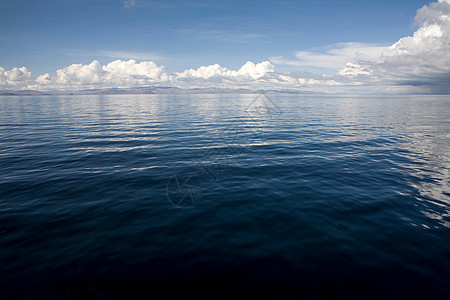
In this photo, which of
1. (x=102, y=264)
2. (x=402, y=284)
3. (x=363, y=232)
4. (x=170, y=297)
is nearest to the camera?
(x=170, y=297)

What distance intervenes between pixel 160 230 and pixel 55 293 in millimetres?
5086

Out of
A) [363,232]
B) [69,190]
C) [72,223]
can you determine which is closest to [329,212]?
[363,232]

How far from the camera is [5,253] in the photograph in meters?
10.6

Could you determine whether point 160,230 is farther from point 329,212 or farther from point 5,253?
point 329,212

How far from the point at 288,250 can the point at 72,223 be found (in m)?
12.5

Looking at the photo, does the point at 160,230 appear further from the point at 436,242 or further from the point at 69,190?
the point at 436,242

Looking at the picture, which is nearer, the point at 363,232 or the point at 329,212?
the point at 363,232

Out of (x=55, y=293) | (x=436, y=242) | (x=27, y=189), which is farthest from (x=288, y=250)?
(x=27, y=189)

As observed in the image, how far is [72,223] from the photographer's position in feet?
42.8

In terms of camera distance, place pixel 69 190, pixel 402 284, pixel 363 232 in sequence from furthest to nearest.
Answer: pixel 69 190
pixel 363 232
pixel 402 284

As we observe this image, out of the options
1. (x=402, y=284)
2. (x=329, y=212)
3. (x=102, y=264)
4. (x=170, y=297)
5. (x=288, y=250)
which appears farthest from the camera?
(x=329, y=212)

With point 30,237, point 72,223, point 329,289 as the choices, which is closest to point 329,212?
point 329,289

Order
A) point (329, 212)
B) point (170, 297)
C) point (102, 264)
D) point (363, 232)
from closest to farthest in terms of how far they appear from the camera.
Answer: point (170, 297) → point (102, 264) → point (363, 232) → point (329, 212)

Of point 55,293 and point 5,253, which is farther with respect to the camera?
point 5,253
